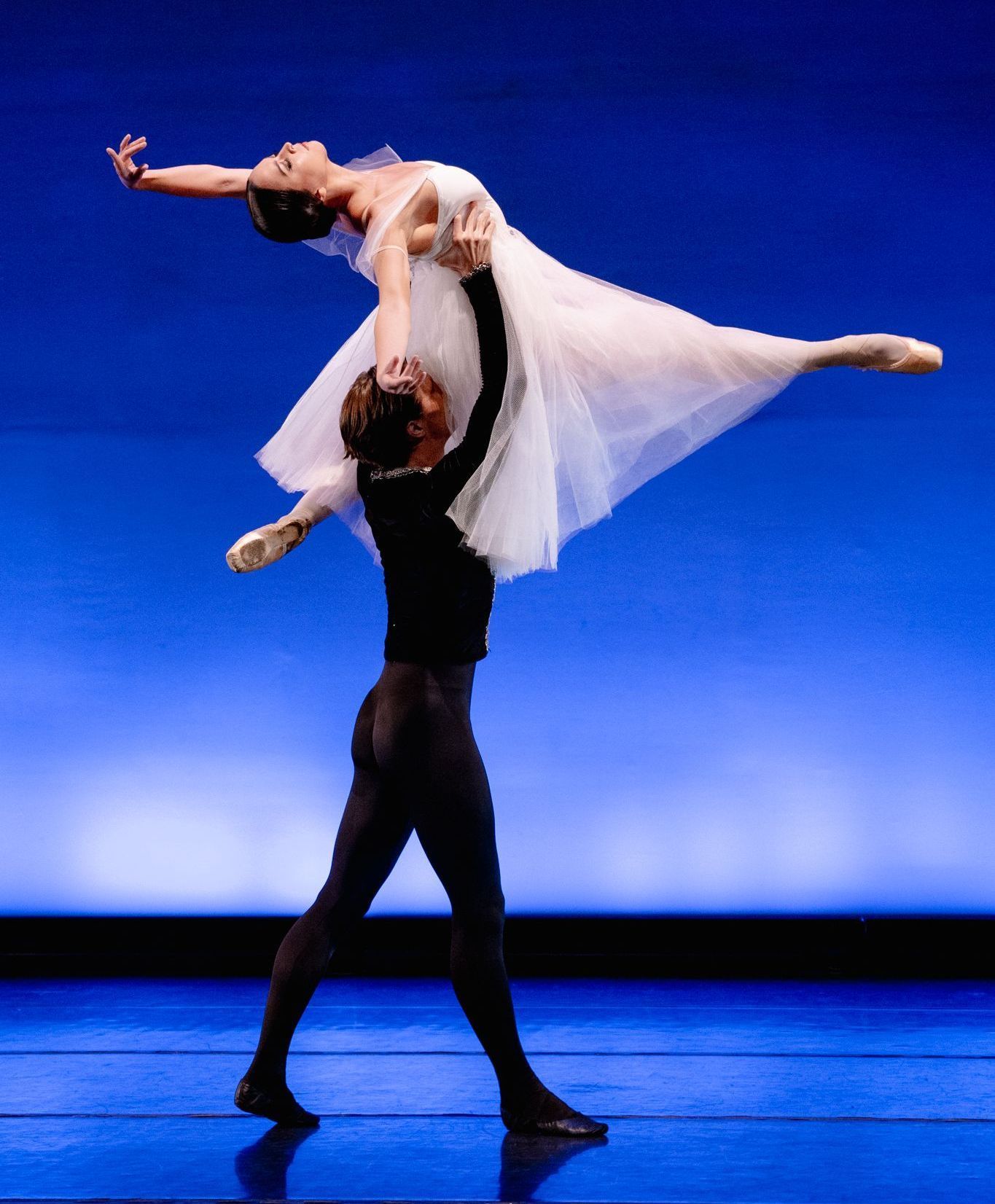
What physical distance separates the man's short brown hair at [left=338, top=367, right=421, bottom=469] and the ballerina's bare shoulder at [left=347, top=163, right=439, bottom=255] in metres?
0.25

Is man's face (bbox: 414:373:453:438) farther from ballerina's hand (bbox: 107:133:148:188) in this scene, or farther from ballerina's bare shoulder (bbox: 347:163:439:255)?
ballerina's hand (bbox: 107:133:148:188)

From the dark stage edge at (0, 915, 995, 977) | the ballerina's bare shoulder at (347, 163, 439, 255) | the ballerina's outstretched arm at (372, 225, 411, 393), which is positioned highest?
the ballerina's bare shoulder at (347, 163, 439, 255)

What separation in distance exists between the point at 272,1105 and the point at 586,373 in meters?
1.38

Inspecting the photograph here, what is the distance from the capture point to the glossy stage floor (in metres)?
1.92

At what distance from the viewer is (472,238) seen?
6.95 feet

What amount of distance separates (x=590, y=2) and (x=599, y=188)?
53cm

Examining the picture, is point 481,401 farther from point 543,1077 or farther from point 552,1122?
point 543,1077

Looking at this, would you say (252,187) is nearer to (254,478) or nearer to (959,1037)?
(254,478)

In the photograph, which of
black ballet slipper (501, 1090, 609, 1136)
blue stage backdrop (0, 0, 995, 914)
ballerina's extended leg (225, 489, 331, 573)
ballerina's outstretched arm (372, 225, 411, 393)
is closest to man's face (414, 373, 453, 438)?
ballerina's outstretched arm (372, 225, 411, 393)

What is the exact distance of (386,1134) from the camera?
86.3 inches

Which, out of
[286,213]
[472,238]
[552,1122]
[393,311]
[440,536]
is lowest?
[552,1122]

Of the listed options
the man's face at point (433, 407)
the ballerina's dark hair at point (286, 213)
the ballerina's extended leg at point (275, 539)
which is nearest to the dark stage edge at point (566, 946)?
the ballerina's extended leg at point (275, 539)
